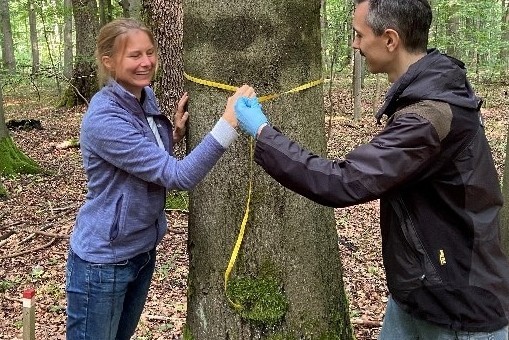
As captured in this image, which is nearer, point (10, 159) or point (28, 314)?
point (28, 314)

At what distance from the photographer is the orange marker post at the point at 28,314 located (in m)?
3.00

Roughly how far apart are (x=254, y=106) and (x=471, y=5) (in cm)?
1574

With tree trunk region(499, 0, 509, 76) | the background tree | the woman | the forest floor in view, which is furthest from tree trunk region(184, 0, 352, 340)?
tree trunk region(499, 0, 509, 76)

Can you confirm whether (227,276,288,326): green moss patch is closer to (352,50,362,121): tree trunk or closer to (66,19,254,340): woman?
(66,19,254,340): woman

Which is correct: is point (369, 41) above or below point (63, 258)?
above

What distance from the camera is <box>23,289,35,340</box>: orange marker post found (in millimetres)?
2996

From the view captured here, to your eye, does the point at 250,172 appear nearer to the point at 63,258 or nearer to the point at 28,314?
the point at 28,314

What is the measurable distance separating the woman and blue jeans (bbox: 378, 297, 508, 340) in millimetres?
1067

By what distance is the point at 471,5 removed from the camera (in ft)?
Result: 52.3

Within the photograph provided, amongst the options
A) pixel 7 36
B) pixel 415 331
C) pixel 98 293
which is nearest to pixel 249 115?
pixel 98 293

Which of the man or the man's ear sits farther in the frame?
the man's ear

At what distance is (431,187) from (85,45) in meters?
15.0

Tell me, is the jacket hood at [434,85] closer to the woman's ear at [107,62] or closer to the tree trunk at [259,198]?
the tree trunk at [259,198]

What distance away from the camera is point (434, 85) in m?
1.92
